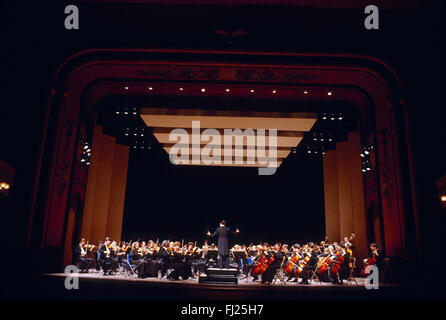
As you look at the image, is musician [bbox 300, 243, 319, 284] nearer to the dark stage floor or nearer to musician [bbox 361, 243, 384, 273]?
musician [bbox 361, 243, 384, 273]

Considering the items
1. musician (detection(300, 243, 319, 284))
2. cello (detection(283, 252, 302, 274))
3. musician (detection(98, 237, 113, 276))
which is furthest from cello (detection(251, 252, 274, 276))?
musician (detection(98, 237, 113, 276))

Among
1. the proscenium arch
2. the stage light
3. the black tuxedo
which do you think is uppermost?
the proscenium arch

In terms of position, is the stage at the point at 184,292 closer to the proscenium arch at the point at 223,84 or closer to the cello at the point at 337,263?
the proscenium arch at the point at 223,84

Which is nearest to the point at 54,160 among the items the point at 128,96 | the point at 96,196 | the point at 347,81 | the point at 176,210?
the point at 128,96

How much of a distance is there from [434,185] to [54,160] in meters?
9.17

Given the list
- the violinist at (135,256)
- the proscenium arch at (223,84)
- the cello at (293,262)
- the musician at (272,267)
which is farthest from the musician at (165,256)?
the cello at (293,262)

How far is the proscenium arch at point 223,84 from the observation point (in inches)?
304

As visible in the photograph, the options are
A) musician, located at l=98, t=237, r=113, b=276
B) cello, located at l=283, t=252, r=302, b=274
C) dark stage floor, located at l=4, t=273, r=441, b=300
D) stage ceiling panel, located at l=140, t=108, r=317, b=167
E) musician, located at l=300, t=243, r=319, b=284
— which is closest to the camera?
dark stage floor, located at l=4, t=273, r=441, b=300

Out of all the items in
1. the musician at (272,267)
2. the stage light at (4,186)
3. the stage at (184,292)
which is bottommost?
the stage at (184,292)

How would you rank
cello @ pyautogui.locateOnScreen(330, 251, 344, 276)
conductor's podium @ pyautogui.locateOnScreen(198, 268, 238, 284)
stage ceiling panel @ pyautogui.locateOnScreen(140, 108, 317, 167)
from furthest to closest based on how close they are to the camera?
stage ceiling panel @ pyautogui.locateOnScreen(140, 108, 317, 167), cello @ pyautogui.locateOnScreen(330, 251, 344, 276), conductor's podium @ pyautogui.locateOnScreen(198, 268, 238, 284)

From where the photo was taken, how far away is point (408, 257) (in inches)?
287

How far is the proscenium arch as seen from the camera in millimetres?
7730

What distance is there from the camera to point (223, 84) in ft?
29.9

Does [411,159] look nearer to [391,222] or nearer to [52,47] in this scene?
[391,222]
